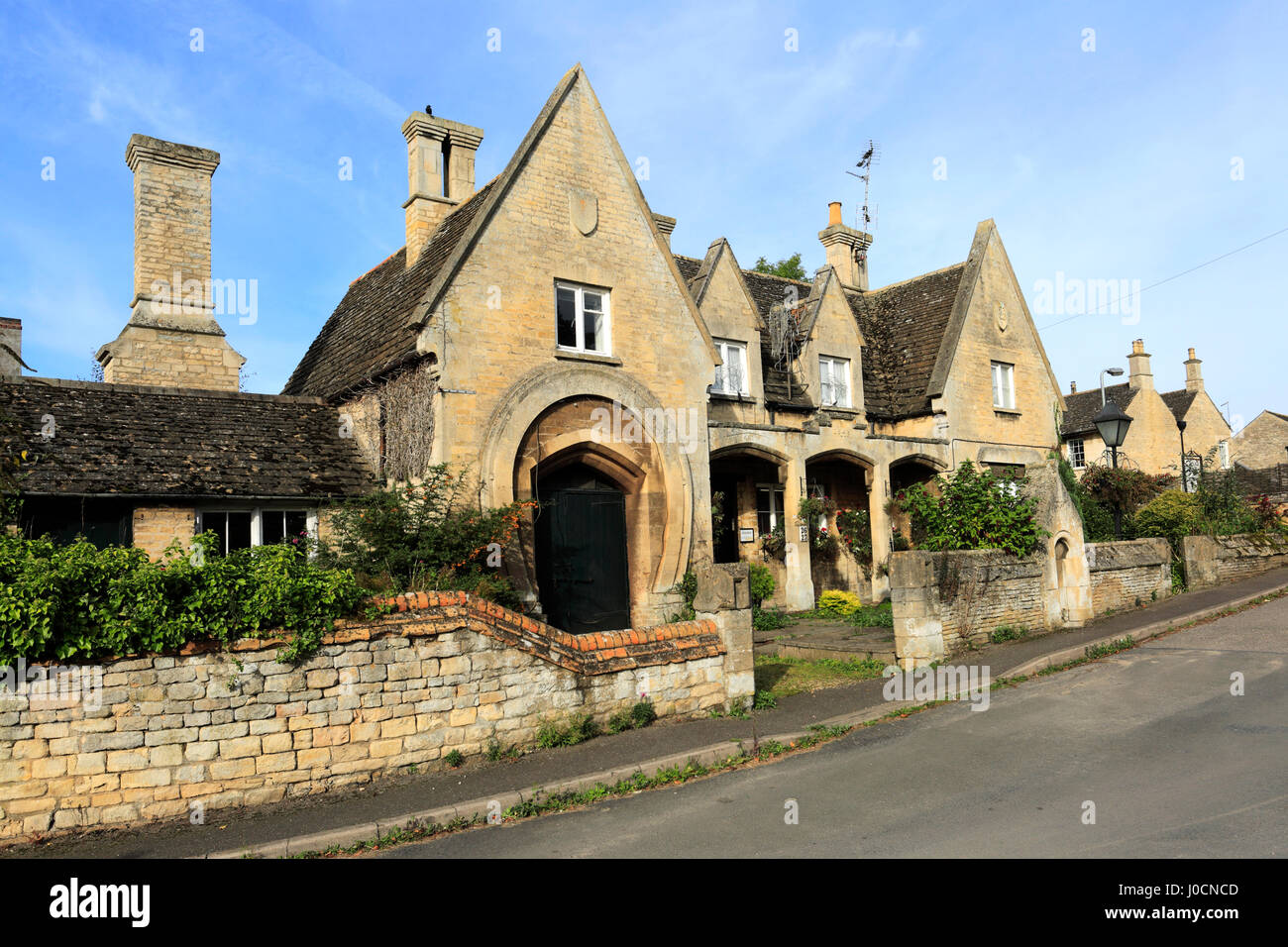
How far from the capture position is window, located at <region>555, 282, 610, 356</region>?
14.1 metres

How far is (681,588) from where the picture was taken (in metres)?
14.6

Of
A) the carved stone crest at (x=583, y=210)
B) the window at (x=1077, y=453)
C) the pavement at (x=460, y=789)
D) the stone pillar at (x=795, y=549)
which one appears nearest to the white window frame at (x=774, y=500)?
the stone pillar at (x=795, y=549)

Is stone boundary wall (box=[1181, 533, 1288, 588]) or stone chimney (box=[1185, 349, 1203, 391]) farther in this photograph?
stone chimney (box=[1185, 349, 1203, 391])

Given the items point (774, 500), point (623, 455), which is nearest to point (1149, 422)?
point (774, 500)

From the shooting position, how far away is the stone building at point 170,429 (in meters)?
11.2

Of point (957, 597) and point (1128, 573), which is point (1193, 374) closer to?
point (1128, 573)

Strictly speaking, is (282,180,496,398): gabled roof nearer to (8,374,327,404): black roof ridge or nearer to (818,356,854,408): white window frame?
(8,374,327,404): black roof ridge

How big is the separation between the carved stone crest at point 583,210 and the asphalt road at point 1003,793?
9.15 meters

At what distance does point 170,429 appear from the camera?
12.7 m

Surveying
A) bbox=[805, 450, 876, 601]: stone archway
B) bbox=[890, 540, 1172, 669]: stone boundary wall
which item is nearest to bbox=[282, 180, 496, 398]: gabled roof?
bbox=[890, 540, 1172, 669]: stone boundary wall

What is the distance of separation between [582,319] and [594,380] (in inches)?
43.2

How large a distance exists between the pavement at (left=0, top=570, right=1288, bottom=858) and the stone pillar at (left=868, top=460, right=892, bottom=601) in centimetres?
833

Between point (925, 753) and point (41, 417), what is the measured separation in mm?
12151
